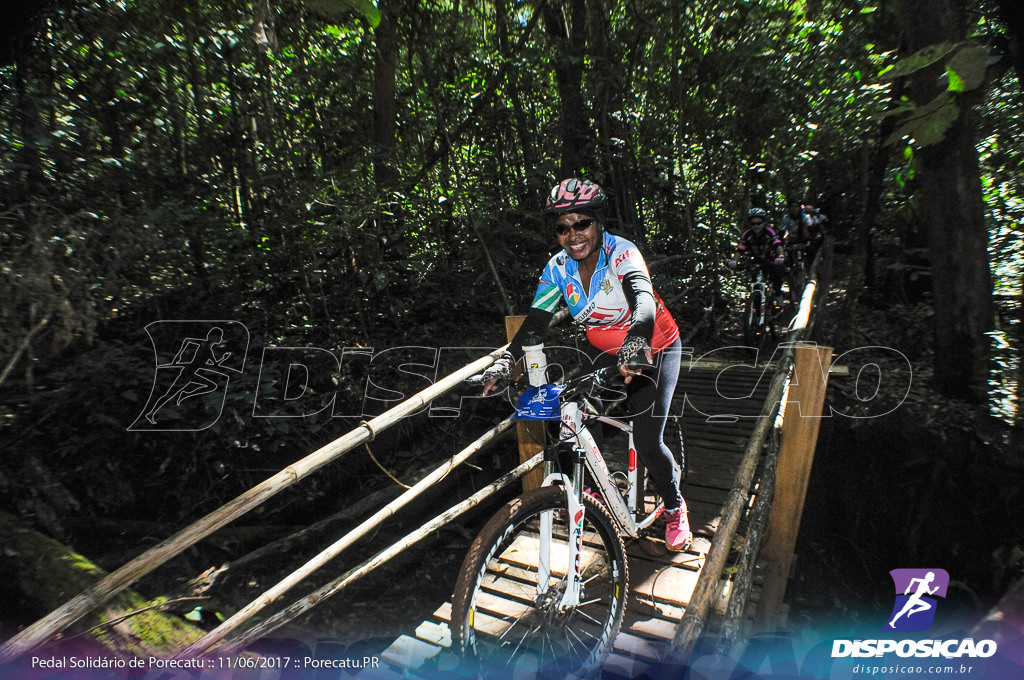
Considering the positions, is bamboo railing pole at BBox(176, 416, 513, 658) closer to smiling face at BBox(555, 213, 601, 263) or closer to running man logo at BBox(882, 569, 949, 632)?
smiling face at BBox(555, 213, 601, 263)

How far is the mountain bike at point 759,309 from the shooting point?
7.26 meters

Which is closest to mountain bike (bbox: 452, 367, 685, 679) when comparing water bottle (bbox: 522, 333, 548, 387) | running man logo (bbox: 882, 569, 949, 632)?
water bottle (bbox: 522, 333, 548, 387)

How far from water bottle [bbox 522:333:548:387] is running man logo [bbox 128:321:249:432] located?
3.63 meters

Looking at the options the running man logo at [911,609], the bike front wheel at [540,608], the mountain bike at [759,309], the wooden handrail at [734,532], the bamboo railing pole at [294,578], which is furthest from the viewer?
the mountain bike at [759,309]

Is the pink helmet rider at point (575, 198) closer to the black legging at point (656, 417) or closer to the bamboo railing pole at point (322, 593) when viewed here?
the black legging at point (656, 417)

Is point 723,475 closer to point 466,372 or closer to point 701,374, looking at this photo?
point 701,374

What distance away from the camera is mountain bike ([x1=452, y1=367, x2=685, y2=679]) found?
2168 millimetres

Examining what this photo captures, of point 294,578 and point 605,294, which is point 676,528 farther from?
point 294,578

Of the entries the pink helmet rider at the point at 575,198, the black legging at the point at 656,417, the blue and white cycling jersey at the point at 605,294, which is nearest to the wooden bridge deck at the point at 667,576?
the black legging at the point at 656,417

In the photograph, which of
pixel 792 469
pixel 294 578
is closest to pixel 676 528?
pixel 792 469

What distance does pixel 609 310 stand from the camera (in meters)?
2.94

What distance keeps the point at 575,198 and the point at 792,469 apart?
278cm

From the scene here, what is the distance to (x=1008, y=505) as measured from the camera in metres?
5.29

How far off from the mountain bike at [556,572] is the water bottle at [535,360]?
0.89ft
